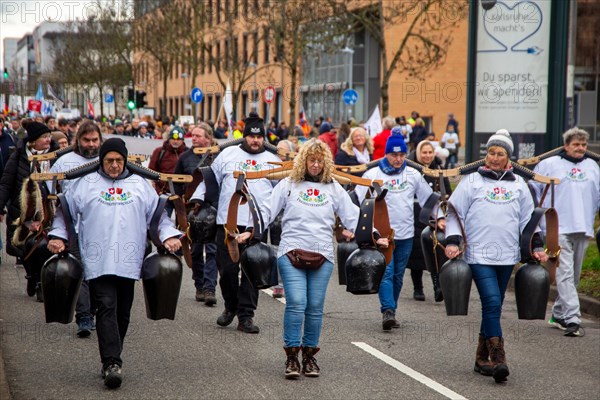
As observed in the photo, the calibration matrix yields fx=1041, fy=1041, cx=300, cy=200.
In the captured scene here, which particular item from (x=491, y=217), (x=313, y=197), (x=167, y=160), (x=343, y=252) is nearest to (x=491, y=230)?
(x=491, y=217)

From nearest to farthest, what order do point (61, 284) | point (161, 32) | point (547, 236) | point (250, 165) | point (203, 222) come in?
point (61, 284) < point (547, 236) < point (250, 165) < point (203, 222) < point (161, 32)

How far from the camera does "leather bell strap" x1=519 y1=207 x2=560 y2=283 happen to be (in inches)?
313

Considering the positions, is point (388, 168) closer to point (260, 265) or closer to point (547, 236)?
point (547, 236)

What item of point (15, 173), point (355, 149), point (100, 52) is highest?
point (100, 52)

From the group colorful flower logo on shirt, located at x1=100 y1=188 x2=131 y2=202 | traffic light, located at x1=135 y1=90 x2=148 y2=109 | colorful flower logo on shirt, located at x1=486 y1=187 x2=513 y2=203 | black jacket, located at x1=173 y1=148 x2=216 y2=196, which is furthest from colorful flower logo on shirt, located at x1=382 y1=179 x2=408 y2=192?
traffic light, located at x1=135 y1=90 x2=148 y2=109

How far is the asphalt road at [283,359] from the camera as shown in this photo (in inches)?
291

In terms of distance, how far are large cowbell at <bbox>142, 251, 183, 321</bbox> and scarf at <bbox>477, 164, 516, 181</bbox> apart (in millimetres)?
2451

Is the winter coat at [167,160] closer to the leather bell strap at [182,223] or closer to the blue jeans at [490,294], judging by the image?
the leather bell strap at [182,223]

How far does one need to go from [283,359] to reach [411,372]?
3.50ft

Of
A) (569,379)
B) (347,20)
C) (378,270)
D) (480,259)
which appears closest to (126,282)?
(378,270)

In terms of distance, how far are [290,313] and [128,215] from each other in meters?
1.39

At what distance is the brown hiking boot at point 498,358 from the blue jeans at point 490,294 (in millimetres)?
54

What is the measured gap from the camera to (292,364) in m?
7.70

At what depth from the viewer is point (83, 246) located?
24.4 feet
